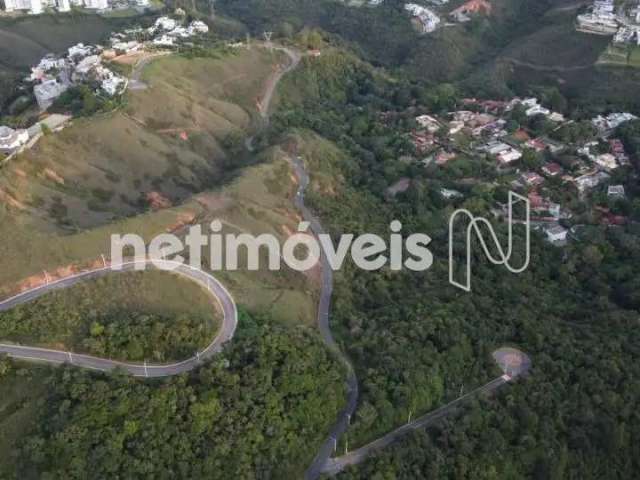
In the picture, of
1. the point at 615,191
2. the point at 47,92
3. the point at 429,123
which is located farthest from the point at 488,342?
the point at 47,92

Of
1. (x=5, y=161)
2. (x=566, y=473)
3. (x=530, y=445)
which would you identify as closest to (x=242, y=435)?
(x=530, y=445)

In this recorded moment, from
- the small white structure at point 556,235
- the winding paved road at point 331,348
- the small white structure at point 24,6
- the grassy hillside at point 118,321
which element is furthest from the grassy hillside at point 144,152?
the small white structure at point 24,6

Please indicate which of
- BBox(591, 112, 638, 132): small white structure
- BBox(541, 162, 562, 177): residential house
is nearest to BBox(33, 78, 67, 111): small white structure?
BBox(541, 162, 562, 177): residential house

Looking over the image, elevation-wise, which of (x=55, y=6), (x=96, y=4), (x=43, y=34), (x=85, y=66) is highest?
(x=85, y=66)

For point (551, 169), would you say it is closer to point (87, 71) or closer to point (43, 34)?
point (87, 71)

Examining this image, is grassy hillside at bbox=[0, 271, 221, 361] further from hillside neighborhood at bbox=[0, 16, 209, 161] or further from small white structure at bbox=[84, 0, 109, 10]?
small white structure at bbox=[84, 0, 109, 10]

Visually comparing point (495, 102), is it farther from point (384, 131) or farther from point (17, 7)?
point (17, 7)

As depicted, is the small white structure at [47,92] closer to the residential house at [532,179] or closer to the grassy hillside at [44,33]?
the grassy hillside at [44,33]
